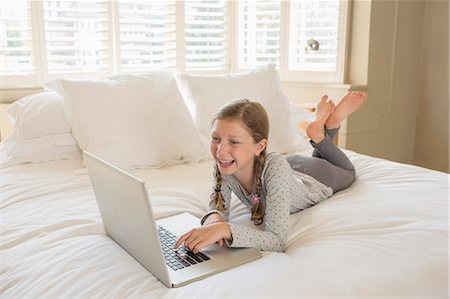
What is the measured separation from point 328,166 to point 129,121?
859 millimetres

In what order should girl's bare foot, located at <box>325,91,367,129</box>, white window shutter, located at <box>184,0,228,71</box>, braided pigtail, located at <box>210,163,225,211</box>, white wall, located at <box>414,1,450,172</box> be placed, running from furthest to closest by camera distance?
white wall, located at <box>414,1,450,172</box> < white window shutter, located at <box>184,0,228,71</box> < girl's bare foot, located at <box>325,91,367,129</box> < braided pigtail, located at <box>210,163,225,211</box>

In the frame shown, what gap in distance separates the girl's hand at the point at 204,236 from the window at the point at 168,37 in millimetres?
1813

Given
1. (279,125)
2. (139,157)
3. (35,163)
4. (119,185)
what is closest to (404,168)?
(279,125)

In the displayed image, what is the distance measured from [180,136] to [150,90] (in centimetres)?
26

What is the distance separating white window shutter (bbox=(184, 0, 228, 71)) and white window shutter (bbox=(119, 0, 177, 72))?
11 centimetres

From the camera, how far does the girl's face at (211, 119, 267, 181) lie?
4.00ft

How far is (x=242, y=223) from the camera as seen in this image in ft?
4.31

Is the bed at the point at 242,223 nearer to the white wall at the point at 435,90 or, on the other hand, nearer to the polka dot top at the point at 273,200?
the polka dot top at the point at 273,200

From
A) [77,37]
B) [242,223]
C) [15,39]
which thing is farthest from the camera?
[77,37]

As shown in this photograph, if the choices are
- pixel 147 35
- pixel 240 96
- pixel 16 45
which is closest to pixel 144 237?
pixel 240 96

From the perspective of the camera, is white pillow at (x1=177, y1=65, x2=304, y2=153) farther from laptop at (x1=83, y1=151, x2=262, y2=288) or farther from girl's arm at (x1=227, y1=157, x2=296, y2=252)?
laptop at (x1=83, y1=151, x2=262, y2=288)

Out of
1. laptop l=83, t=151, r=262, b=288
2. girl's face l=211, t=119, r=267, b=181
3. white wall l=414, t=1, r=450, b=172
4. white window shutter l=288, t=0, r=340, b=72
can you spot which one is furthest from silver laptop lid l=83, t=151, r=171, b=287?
white wall l=414, t=1, r=450, b=172

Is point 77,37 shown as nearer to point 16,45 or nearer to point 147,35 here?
point 16,45

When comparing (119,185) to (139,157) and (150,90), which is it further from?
(150,90)
